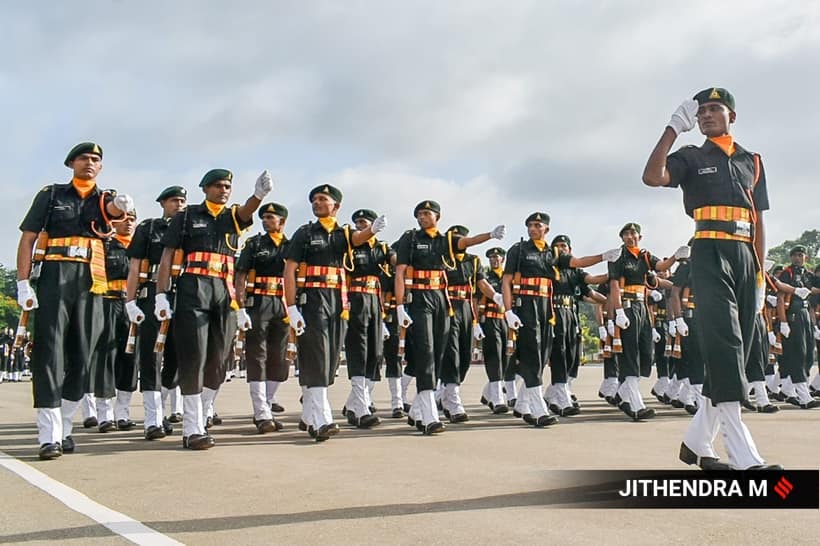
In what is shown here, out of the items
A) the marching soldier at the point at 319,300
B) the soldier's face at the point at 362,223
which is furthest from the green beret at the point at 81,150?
the soldier's face at the point at 362,223

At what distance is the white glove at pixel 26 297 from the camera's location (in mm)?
7211

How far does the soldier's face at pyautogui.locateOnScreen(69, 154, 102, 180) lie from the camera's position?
7754mm

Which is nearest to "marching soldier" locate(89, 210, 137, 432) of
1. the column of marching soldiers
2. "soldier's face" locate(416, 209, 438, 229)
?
the column of marching soldiers

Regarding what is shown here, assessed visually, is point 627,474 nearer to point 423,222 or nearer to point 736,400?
point 736,400

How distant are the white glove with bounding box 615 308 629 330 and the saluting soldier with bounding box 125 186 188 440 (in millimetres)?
6283

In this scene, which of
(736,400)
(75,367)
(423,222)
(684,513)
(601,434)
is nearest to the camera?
(684,513)

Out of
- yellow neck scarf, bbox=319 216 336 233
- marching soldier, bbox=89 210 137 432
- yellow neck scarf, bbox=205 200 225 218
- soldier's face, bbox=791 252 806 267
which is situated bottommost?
marching soldier, bbox=89 210 137 432

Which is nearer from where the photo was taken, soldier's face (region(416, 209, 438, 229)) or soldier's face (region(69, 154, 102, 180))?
soldier's face (region(69, 154, 102, 180))

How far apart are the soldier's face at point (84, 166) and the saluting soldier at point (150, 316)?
135cm

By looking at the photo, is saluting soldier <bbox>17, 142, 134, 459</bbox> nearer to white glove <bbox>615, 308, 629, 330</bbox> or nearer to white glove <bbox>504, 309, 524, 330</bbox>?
white glove <bbox>504, 309, 524, 330</bbox>

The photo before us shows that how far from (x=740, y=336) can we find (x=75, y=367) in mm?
6227

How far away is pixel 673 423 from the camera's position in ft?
34.7

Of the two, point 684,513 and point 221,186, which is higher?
point 221,186

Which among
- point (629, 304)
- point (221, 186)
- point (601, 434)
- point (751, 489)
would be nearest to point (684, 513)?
point (751, 489)
